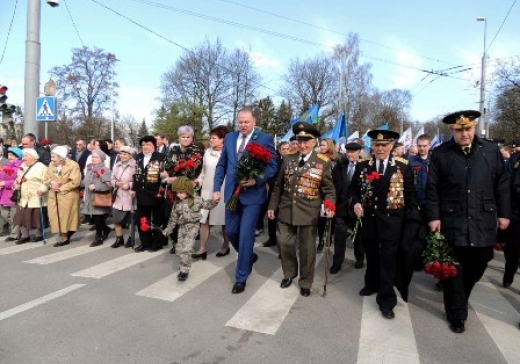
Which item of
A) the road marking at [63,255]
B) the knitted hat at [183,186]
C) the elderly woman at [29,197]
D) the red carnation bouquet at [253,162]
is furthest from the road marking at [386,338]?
the elderly woman at [29,197]

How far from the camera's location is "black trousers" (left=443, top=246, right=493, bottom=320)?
424 centimetres

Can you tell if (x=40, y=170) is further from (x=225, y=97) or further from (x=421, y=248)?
(x=225, y=97)

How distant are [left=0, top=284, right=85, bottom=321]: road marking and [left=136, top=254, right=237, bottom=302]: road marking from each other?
86 centimetres

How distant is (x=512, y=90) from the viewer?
2797 centimetres

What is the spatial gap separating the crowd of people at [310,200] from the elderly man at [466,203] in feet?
0.03

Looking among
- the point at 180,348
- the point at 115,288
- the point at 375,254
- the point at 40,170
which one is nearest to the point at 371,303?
the point at 375,254

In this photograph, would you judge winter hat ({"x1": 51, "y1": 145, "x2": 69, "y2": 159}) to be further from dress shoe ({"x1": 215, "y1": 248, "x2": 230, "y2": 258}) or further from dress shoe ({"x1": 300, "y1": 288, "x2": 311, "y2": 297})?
dress shoe ({"x1": 300, "y1": 288, "x2": 311, "y2": 297})

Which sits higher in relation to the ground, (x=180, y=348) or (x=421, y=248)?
(x=421, y=248)

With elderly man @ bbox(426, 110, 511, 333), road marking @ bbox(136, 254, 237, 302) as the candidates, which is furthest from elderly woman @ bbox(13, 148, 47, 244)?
elderly man @ bbox(426, 110, 511, 333)

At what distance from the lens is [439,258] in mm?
4238

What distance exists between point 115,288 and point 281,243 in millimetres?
2134

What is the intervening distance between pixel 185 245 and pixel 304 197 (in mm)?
1818

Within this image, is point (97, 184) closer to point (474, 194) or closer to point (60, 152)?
point (60, 152)

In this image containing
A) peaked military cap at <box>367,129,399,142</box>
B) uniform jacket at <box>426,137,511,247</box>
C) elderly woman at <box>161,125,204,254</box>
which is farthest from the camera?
elderly woman at <box>161,125,204,254</box>
